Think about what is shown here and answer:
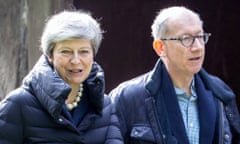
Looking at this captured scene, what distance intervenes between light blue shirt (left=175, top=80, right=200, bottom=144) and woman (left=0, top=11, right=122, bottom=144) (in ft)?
1.53

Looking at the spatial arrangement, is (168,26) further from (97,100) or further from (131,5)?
(131,5)

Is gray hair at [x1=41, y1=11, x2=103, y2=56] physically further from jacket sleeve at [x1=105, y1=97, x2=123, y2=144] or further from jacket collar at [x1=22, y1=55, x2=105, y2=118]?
jacket sleeve at [x1=105, y1=97, x2=123, y2=144]

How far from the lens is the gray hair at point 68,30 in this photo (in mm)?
2941

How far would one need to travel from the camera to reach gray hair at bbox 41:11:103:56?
294 cm

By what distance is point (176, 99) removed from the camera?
3.38 m

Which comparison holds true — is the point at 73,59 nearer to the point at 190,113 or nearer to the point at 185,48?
the point at 185,48

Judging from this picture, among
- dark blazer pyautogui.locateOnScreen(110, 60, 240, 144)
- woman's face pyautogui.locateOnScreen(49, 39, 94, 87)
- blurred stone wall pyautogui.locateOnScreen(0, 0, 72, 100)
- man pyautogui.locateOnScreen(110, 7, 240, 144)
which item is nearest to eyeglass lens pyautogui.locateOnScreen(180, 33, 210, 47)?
man pyautogui.locateOnScreen(110, 7, 240, 144)

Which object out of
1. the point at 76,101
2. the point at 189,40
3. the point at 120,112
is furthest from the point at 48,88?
the point at 189,40

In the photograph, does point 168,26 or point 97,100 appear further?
point 168,26

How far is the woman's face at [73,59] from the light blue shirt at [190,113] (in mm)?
653

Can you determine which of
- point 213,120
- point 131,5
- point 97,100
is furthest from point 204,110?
point 131,5

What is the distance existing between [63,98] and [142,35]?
11.4 feet

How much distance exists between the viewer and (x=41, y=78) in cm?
293

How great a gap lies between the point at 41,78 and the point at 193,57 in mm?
850
